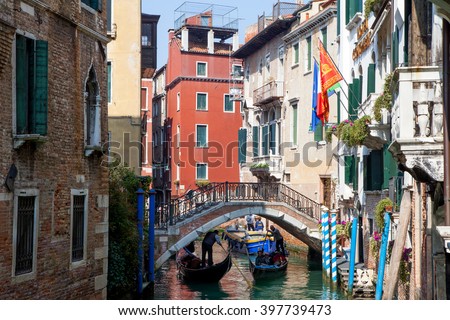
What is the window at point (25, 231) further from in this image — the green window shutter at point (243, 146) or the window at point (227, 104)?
the window at point (227, 104)

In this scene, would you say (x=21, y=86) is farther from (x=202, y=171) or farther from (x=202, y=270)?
(x=202, y=171)

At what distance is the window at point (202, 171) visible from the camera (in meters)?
34.1

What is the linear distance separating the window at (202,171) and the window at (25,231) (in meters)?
24.3

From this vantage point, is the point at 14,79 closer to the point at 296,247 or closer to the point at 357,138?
the point at 357,138

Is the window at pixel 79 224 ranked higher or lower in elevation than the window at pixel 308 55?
lower

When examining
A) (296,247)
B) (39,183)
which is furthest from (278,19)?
(39,183)

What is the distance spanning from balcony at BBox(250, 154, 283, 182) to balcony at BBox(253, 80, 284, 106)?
1718 mm

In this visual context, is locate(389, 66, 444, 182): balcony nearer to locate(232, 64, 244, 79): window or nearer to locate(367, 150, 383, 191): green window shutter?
locate(367, 150, 383, 191): green window shutter

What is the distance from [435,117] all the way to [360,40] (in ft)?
32.6

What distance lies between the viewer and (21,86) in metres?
9.41

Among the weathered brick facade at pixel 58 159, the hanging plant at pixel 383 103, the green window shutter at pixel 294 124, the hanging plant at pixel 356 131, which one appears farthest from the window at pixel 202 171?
the weathered brick facade at pixel 58 159

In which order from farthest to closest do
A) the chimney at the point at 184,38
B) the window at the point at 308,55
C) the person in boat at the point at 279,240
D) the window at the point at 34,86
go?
the chimney at the point at 184,38
the window at the point at 308,55
the person in boat at the point at 279,240
the window at the point at 34,86

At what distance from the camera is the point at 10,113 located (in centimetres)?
913

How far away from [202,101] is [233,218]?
1357 cm
